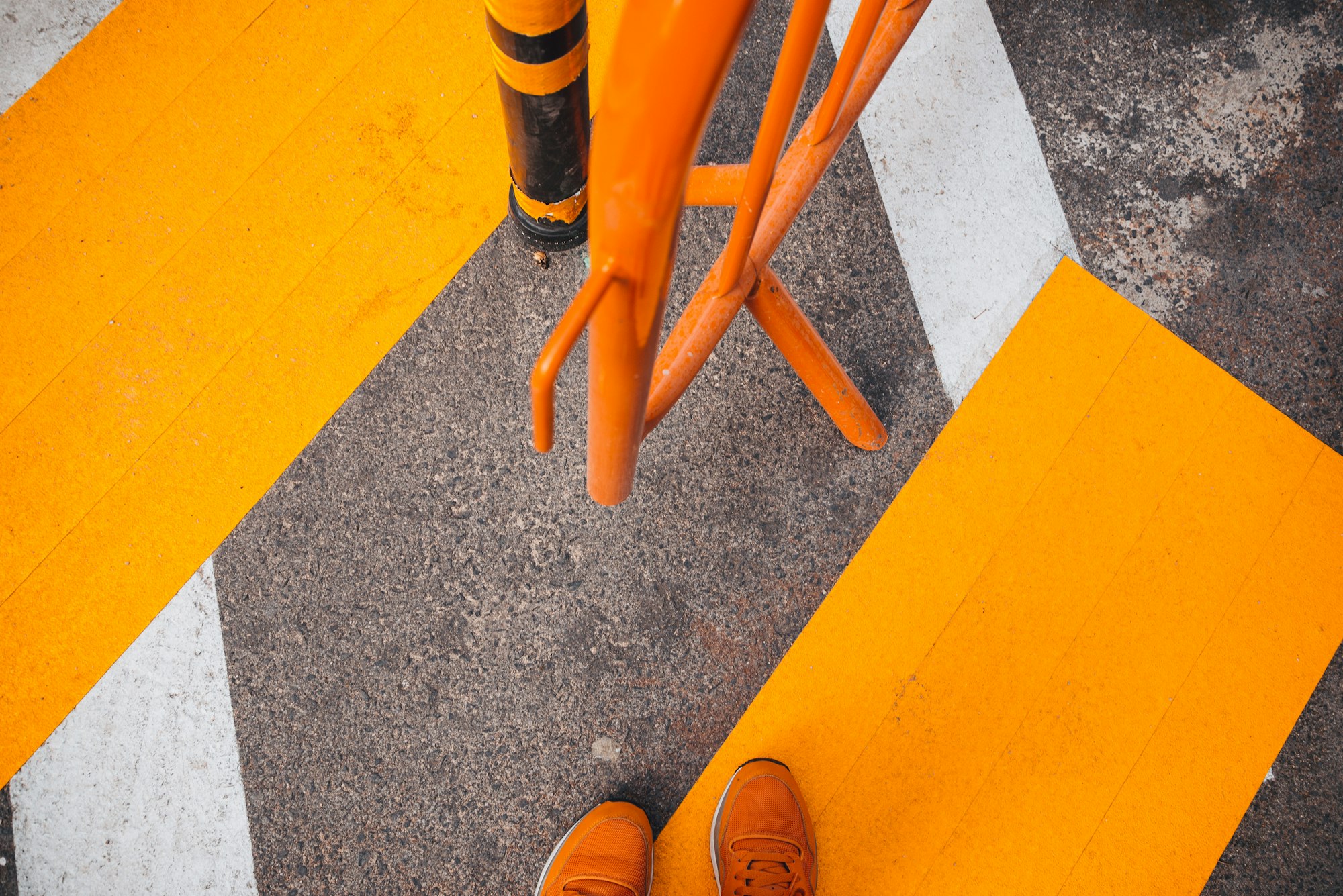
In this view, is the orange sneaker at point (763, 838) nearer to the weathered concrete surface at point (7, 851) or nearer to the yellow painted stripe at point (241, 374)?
the yellow painted stripe at point (241, 374)

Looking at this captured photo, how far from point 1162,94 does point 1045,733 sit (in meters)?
1.67

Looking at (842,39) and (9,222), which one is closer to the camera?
(9,222)

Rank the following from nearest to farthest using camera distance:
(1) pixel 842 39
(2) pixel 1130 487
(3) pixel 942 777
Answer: (3) pixel 942 777
(2) pixel 1130 487
(1) pixel 842 39

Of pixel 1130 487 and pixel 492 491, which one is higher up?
pixel 492 491

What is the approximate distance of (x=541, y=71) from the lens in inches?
45.9

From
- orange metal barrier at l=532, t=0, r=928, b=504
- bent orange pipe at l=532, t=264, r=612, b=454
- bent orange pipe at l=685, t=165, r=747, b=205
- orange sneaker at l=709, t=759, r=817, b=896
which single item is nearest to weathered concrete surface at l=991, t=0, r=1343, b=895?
bent orange pipe at l=685, t=165, r=747, b=205

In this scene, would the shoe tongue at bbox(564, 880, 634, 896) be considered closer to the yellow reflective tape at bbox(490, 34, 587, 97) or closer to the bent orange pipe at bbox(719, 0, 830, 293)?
the bent orange pipe at bbox(719, 0, 830, 293)

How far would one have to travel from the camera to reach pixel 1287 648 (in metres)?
1.77

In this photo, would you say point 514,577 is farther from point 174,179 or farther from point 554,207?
point 174,179

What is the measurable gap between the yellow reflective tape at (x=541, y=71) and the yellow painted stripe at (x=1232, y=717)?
6.22 feet

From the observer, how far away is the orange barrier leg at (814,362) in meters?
1.47

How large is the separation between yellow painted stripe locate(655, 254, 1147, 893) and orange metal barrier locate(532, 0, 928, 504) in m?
0.73

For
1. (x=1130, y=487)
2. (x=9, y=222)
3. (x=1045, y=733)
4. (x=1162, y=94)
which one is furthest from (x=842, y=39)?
(x=9, y=222)

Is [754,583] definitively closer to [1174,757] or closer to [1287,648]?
[1174,757]
